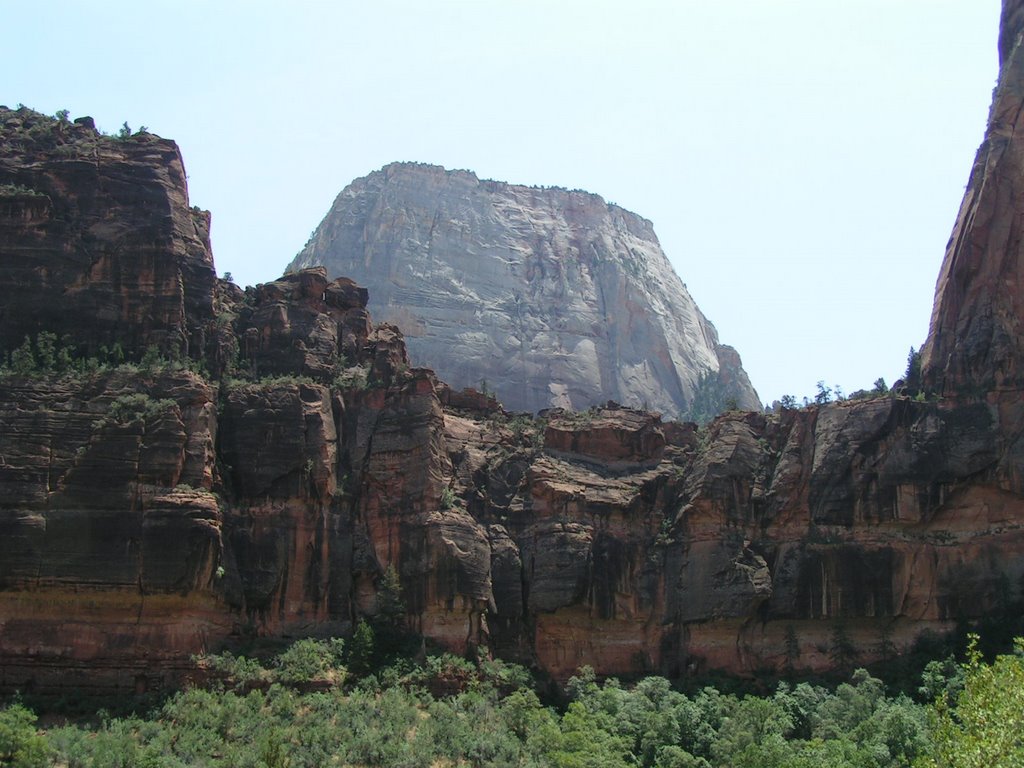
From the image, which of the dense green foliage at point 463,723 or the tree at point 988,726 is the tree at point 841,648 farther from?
the tree at point 988,726

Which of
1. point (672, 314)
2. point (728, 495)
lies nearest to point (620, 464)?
point (728, 495)

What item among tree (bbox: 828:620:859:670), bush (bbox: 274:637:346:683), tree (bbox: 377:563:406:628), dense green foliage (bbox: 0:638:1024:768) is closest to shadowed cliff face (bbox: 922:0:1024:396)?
tree (bbox: 828:620:859:670)

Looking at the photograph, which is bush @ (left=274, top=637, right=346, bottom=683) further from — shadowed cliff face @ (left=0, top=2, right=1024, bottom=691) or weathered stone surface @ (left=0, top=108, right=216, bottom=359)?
weathered stone surface @ (left=0, top=108, right=216, bottom=359)

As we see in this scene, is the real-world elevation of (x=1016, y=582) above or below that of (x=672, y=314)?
below

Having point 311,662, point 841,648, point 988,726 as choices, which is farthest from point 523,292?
point 988,726

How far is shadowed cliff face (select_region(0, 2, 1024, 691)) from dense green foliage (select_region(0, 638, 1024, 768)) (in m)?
3.13

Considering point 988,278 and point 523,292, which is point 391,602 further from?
point 523,292

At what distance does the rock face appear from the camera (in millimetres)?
122062

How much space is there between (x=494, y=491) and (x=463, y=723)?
53.0ft

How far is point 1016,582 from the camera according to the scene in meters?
72.0

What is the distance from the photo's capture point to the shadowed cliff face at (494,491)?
6612cm

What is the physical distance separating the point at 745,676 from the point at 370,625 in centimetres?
1831

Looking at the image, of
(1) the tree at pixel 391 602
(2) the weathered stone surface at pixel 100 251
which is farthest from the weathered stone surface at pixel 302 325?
(1) the tree at pixel 391 602

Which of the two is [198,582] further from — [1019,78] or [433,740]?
[1019,78]
